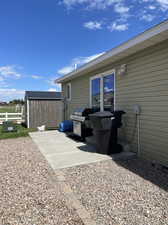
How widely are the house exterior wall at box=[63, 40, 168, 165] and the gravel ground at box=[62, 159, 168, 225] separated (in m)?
0.61

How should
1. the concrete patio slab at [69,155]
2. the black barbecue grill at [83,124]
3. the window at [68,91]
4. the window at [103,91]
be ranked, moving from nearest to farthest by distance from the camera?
the concrete patio slab at [69,155] < the window at [103,91] < the black barbecue grill at [83,124] < the window at [68,91]

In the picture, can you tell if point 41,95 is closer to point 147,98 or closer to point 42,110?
point 42,110

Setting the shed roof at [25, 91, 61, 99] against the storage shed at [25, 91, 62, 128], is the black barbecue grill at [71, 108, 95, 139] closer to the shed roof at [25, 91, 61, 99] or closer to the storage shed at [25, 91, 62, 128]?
the storage shed at [25, 91, 62, 128]

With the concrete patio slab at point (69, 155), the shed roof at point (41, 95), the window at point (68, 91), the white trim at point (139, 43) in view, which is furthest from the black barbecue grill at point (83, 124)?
the shed roof at point (41, 95)

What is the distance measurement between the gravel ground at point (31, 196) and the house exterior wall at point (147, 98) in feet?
7.75

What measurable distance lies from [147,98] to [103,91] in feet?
6.95

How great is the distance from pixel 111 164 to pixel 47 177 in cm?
140

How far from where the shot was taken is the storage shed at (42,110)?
36.2 ft

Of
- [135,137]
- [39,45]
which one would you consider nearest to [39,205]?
[135,137]

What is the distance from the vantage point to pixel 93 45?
37.4 feet

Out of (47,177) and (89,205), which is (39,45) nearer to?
(47,177)

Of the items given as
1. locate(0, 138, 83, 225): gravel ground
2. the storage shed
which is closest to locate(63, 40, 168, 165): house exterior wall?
locate(0, 138, 83, 225): gravel ground

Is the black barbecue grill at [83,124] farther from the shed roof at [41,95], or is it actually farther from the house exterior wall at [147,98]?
the shed roof at [41,95]

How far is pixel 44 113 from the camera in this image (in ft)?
37.4
